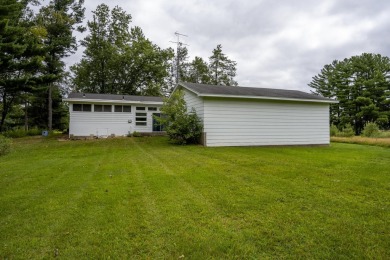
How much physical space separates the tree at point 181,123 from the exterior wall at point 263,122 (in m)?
0.61

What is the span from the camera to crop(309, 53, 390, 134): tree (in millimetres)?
27219

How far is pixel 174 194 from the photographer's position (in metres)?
3.79

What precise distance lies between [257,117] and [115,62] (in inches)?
760

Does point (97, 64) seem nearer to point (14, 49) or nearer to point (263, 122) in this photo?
point (14, 49)

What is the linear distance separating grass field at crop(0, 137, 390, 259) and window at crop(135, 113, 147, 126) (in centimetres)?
1153

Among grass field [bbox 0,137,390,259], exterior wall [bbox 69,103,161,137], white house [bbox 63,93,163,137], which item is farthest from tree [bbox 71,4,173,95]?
grass field [bbox 0,137,390,259]

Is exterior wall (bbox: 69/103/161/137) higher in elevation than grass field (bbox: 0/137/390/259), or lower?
higher

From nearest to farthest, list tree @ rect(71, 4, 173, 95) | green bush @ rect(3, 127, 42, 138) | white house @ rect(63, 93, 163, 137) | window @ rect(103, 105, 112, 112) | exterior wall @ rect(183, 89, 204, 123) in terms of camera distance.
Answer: exterior wall @ rect(183, 89, 204, 123), white house @ rect(63, 93, 163, 137), window @ rect(103, 105, 112, 112), green bush @ rect(3, 127, 42, 138), tree @ rect(71, 4, 173, 95)

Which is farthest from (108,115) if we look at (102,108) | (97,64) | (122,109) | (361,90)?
(361,90)

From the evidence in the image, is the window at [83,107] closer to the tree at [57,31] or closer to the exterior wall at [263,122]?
the tree at [57,31]

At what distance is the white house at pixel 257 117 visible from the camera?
10.7 metres

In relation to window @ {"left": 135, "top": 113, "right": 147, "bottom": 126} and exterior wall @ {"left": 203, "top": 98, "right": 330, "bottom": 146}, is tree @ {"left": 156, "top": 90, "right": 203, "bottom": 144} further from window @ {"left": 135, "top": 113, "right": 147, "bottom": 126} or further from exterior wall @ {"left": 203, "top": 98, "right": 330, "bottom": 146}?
window @ {"left": 135, "top": 113, "right": 147, "bottom": 126}

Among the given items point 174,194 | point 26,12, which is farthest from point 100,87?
point 174,194

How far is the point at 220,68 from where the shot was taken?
3127 cm
